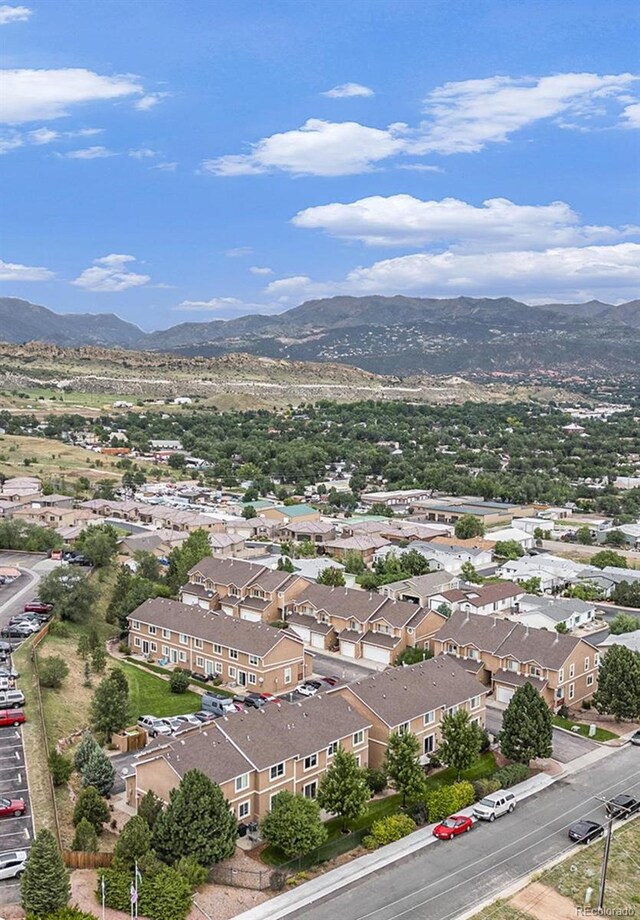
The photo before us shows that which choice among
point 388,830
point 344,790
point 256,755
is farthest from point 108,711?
point 388,830

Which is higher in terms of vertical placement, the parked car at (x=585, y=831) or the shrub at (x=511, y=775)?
the shrub at (x=511, y=775)

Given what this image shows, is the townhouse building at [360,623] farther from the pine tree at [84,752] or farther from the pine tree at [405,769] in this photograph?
the pine tree at [84,752]

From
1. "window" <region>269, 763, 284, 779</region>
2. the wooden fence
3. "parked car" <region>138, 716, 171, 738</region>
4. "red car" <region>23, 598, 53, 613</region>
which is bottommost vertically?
"parked car" <region>138, 716, 171, 738</region>

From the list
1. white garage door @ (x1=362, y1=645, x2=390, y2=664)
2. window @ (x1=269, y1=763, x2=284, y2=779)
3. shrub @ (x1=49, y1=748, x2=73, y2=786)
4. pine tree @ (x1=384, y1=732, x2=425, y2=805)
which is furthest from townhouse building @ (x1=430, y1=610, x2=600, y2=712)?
shrub @ (x1=49, y1=748, x2=73, y2=786)

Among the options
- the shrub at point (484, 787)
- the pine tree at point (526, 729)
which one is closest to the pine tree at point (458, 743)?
the shrub at point (484, 787)

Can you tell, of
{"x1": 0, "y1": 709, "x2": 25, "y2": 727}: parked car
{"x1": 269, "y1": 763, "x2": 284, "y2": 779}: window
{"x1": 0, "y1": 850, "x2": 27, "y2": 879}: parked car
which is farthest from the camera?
{"x1": 0, "y1": 709, "x2": 25, "y2": 727}: parked car

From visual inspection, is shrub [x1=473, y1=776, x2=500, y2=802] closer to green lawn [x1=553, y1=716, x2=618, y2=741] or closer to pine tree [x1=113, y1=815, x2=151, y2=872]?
green lawn [x1=553, y1=716, x2=618, y2=741]

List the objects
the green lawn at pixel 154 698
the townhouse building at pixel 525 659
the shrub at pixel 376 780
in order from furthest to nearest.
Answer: the townhouse building at pixel 525 659 < the green lawn at pixel 154 698 < the shrub at pixel 376 780
